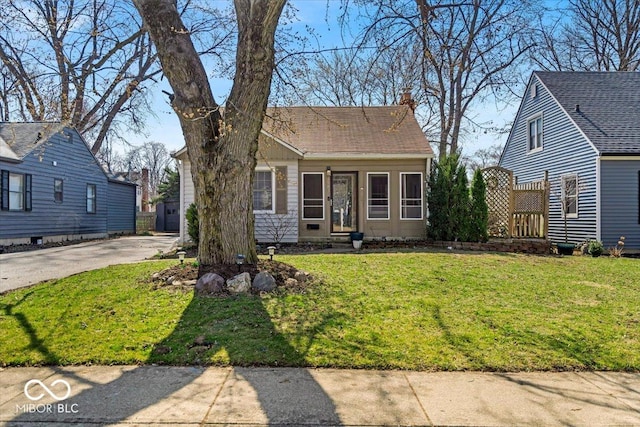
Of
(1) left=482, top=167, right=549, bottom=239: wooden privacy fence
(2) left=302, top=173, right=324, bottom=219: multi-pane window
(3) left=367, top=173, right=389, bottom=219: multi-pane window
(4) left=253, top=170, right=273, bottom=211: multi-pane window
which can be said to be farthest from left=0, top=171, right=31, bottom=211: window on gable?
(1) left=482, top=167, right=549, bottom=239: wooden privacy fence

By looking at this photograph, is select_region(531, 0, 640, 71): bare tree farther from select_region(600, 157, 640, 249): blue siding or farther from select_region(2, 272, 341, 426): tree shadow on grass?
select_region(2, 272, 341, 426): tree shadow on grass

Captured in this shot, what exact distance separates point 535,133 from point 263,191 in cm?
1182

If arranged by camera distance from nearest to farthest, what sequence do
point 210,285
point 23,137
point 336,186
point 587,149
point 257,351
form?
1. point 257,351
2. point 210,285
3. point 587,149
4. point 336,186
5. point 23,137

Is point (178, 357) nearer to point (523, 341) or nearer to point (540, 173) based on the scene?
point (523, 341)

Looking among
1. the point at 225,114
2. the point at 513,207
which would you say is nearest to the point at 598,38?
the point at 513,207

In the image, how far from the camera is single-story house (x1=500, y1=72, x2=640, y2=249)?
12.5m

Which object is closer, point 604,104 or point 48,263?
point 48,263

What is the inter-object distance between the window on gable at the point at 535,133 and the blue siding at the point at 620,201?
4080 millimetres

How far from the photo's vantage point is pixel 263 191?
12836 millimetres

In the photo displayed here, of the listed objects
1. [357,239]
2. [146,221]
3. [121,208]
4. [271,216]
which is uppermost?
[121,208]

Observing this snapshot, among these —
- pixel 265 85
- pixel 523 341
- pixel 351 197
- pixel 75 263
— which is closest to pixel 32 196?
pixel 75 263

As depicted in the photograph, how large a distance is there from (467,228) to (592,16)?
18.8 metres

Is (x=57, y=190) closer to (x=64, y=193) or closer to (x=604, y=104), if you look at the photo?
(x=64, y=193)

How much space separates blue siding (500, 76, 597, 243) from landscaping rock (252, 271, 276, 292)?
1137 cm
